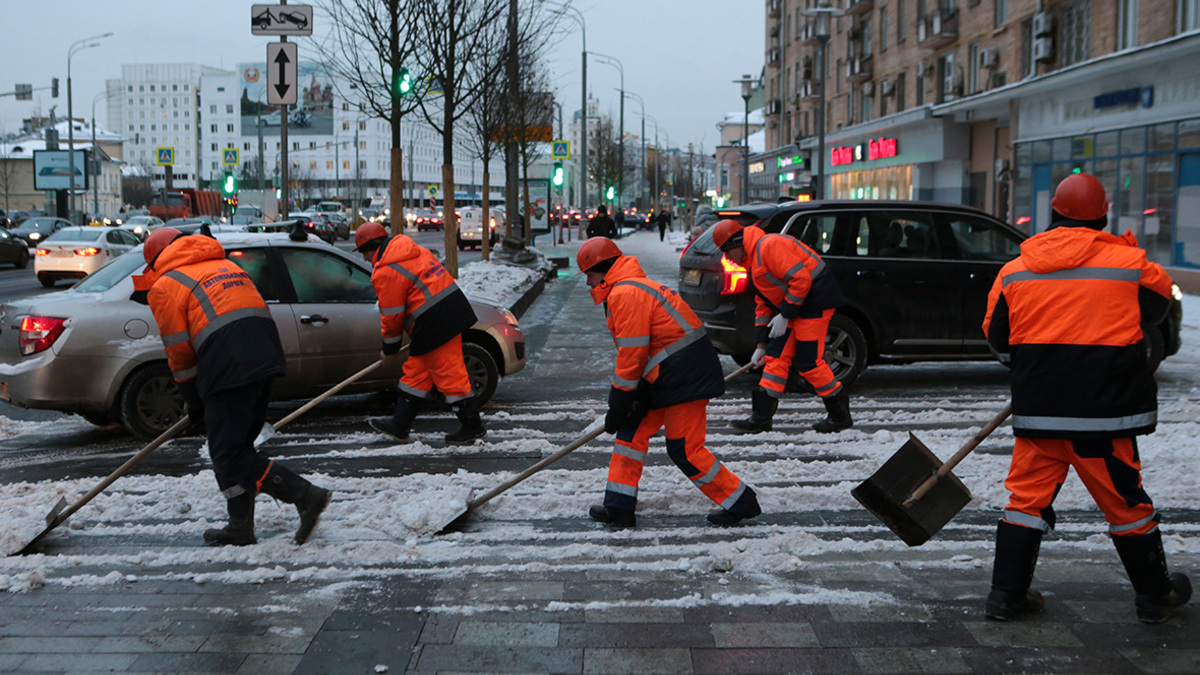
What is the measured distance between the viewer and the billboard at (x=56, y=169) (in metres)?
61.8

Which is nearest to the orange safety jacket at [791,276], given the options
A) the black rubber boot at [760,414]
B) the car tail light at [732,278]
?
the black rubber boot at [760,414]

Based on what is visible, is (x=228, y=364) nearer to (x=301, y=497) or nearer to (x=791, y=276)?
(x=301, y=497)

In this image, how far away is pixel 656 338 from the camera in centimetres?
549

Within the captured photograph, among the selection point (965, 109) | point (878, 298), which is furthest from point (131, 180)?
point (878, 298)

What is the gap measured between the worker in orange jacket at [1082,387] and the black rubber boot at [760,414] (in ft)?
12.5

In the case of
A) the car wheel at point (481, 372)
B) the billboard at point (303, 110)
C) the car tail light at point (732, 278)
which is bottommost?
the car wheel at point (481, 372)

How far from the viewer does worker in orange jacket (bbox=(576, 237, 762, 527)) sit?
5414 mm

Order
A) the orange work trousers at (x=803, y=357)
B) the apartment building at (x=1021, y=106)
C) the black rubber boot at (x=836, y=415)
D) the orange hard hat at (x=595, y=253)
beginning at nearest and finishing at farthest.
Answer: the orange hard hat at (x=595, y=253) < the orange work trousers at (x=803, y=357) < the black rubber boot at (x=836, y=415) < the apartment building at (x=1021, y=106)

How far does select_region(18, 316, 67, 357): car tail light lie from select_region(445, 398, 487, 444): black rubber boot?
2800mm

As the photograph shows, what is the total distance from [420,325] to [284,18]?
1019 centimetres

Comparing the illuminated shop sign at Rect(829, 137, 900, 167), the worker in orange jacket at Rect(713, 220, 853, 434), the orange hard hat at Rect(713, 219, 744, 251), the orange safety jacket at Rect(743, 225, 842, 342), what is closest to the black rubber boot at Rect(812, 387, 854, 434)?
the worker in orange jacket at Rect(713, 220, 853, 434)

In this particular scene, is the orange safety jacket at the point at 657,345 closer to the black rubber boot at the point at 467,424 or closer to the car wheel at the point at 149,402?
the black rubber boot at the point at 467,424

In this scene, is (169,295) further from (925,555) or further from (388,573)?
(925,555)

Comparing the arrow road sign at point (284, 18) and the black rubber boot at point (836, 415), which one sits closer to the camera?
the black rubber boot at point (836, 415)
